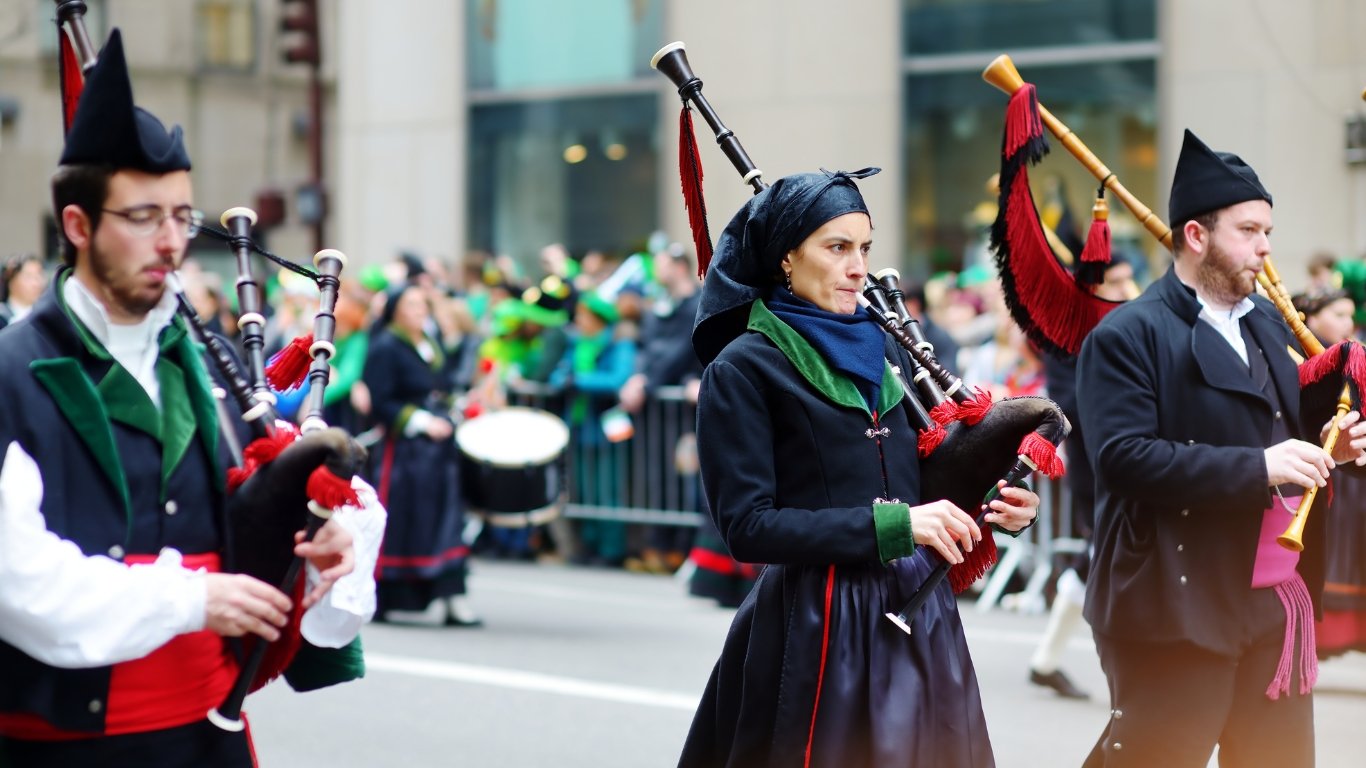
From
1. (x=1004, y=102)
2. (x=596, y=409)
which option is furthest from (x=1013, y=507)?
(x=1004, y=102)

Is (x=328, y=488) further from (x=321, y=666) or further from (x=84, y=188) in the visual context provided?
(x=84, y=188)

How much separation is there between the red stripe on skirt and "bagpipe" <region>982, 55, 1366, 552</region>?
1.53 meters

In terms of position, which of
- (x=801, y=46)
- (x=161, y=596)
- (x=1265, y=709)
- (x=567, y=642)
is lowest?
(x=567, y=642)

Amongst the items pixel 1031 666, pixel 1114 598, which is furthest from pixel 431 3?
pixel 1114 598

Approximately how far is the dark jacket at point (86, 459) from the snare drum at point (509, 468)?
704 cm

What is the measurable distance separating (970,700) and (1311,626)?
124cm

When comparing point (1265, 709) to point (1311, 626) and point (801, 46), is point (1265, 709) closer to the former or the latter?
point (1311, 626)

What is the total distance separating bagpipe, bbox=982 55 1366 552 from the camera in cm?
474

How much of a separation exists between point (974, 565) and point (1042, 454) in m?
0.43

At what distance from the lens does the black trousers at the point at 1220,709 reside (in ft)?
14.3

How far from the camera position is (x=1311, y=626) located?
14.7 ft

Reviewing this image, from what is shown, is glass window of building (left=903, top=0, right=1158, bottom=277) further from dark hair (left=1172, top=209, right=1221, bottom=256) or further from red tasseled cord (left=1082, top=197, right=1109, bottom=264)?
dark hair (left=1172, top=209, right=1221, bottom=256)

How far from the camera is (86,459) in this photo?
2.92 m

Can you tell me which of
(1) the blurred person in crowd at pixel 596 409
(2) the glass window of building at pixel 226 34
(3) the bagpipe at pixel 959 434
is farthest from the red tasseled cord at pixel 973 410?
(2) the glass window of building at pixel 226 34
